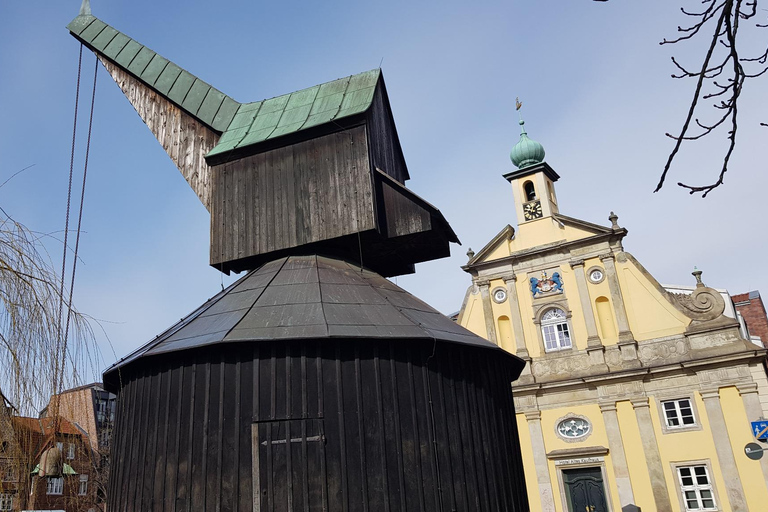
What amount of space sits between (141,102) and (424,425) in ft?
35.0

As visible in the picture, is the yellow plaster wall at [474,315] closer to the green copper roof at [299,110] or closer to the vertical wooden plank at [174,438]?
the green copper roof at [299,110]

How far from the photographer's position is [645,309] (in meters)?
24.5

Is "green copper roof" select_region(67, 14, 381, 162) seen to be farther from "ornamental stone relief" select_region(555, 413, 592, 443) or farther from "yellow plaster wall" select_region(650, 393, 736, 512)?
"yellow plaster wall" select_region(650, 393, 736, 512)

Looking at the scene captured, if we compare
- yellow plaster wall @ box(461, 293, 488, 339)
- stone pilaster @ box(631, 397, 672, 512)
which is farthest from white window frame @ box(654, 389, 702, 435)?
yellow plaster wall @ box(461, 293, 488, 339)

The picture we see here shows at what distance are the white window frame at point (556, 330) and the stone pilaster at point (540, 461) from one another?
3083mm

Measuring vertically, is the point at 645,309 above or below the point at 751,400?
above

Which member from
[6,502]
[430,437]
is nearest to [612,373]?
[430,437]

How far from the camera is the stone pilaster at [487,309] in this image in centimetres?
2686

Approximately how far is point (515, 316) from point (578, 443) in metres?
5.98

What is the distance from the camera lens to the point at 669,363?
2309cm

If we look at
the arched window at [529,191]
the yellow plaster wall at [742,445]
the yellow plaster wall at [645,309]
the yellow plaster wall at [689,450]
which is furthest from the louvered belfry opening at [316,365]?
the arched window at [529,191]

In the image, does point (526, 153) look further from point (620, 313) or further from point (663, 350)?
point (663, 350)

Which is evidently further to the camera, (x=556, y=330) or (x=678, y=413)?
(x=556, y=330)

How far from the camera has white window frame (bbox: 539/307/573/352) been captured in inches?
1006
